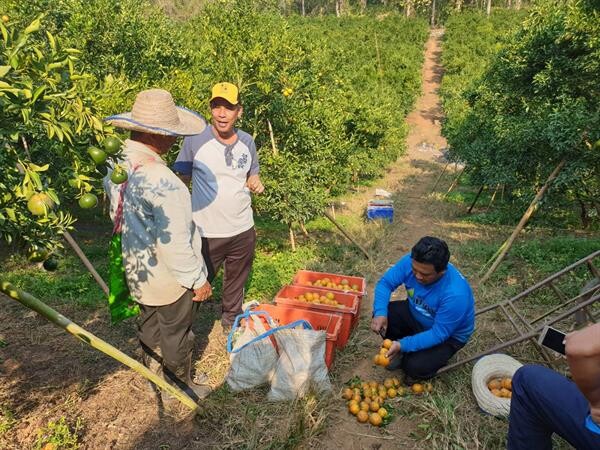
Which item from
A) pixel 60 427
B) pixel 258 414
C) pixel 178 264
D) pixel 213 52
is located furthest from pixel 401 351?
pixel 213 52

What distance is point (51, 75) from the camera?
5.28ft

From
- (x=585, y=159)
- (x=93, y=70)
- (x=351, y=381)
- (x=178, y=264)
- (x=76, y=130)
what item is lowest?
(x=351, y=381)

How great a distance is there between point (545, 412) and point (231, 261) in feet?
9.66

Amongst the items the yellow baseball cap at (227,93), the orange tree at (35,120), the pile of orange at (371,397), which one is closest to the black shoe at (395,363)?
the pile of orange at (371,397)

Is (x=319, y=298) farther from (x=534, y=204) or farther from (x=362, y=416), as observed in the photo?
(x=534, y=204)

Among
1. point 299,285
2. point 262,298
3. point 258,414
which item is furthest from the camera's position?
point 262,298

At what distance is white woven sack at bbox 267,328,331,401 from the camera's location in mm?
3529

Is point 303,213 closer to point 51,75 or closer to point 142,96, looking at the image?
point 142,96

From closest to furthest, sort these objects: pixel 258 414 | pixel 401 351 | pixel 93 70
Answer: pixel 258 414 → pixel 401 351 → pixel 93 70

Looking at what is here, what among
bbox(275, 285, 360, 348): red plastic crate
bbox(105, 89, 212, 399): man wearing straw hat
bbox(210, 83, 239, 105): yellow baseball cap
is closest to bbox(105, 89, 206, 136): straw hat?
bbox(105, 89, 212, 399): man wearing straw hat

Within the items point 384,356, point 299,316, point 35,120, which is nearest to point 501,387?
point 384,356

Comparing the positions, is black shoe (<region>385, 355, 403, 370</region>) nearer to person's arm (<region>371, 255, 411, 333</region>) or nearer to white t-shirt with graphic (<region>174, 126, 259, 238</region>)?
person's arm (<region>371, 255, 411, 333</region>)

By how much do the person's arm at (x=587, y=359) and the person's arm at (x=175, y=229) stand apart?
2.25 m

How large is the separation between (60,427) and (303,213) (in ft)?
14.7
